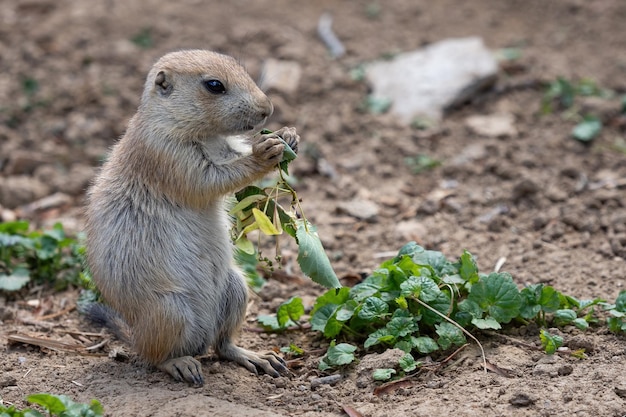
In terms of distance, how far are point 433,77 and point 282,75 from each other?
1600 mm

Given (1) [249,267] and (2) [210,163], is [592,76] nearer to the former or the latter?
(1) [249,267]

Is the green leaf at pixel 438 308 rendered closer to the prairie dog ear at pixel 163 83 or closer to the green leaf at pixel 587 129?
the prairie dog ear at pixel 163 83

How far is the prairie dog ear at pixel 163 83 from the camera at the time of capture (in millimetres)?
5133

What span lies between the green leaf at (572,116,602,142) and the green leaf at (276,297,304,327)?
12.5 feet

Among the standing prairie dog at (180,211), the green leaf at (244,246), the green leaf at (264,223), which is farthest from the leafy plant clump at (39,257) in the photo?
the green leaf at (264,223)

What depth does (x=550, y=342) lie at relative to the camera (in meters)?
4.72

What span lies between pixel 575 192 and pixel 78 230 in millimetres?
4028

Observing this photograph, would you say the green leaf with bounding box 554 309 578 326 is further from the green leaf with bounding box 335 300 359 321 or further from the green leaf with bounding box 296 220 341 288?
the green leaf with bounding box 296 220 341 288

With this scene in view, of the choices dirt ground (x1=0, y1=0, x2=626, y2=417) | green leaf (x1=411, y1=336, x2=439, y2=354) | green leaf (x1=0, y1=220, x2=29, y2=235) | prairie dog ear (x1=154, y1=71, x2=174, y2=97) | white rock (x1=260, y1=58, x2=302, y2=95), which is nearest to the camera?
dirt ground (x1=0, y1=0, x2=626, y2=417)

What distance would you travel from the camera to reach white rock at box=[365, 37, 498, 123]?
884cm

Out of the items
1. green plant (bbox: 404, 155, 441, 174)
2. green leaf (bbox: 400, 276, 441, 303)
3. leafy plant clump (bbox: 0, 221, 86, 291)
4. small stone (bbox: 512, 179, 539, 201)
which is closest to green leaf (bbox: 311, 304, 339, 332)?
green leaf (bbox: 400, 276, 441, 303)

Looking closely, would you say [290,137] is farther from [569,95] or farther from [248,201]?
[569,95]

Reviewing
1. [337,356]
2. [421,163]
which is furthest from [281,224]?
[421,163]

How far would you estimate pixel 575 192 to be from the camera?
7184mm
